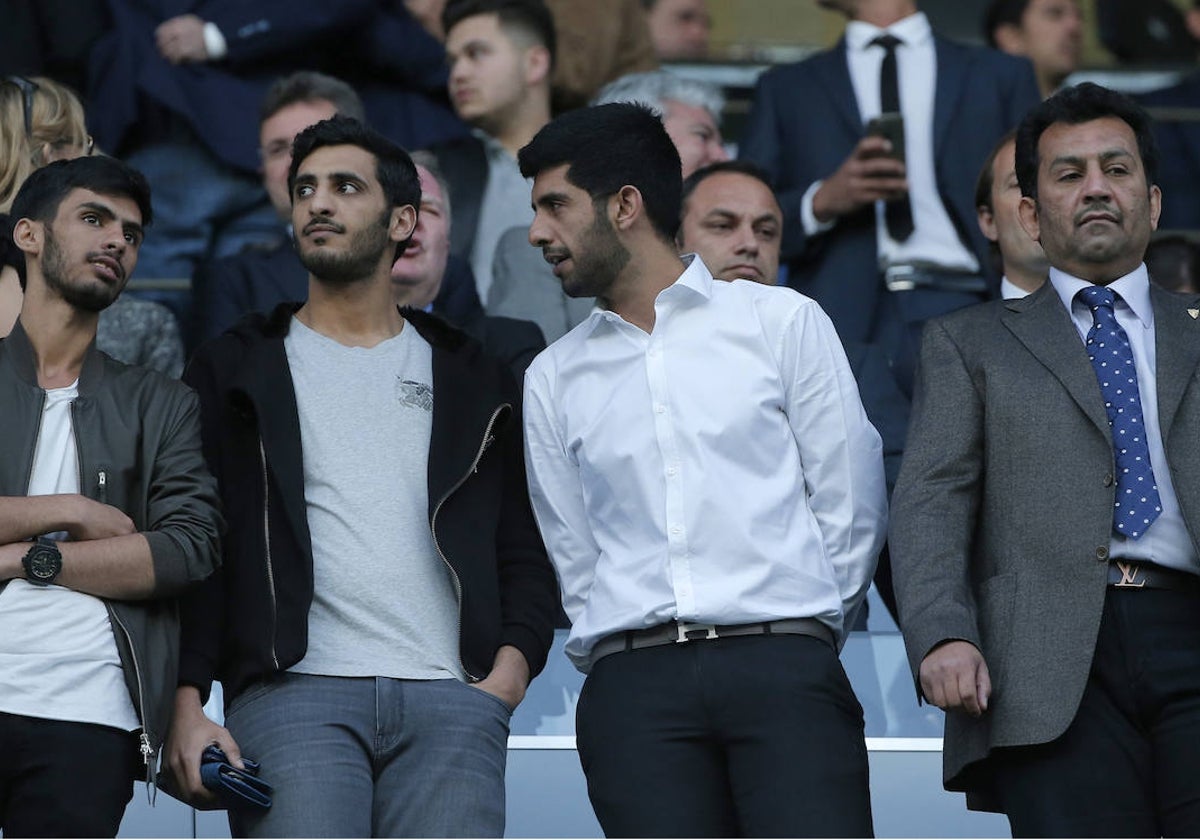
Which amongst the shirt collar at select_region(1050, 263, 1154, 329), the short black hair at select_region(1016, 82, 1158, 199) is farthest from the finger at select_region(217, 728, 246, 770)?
the short black hair at select_region(1016, 82, 1158, 199)

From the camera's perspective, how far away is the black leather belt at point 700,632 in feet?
12.6

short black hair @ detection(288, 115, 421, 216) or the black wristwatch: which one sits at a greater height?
short black hair @ detection(288, 115, 421, 216)

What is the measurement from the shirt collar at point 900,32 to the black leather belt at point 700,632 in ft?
11.4

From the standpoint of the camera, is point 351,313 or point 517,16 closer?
point 351,313

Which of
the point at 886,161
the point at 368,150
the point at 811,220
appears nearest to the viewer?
the point at 368,150

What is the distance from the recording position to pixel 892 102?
6863 millimetres

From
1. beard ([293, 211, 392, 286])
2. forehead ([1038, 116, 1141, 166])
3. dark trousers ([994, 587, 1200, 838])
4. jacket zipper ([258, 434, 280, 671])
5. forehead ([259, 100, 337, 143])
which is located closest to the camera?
dark trousers ([994, 587, 1200, 838])

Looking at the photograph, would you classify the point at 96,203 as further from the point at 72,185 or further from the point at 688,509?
the point at 688,509

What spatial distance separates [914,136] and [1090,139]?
2715mm

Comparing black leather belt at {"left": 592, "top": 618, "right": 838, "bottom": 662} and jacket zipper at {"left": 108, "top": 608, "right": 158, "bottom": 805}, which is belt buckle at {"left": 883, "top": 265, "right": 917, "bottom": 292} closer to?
black leather belt at {"left": 592, "top": 618, "right": 838, "bottom": 662}

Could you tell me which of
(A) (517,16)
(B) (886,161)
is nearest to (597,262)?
(B) (886,161)

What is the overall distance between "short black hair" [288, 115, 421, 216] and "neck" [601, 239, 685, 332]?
54 centimetres

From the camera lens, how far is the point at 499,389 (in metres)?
4.35

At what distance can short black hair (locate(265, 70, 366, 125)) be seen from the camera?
6266mm
